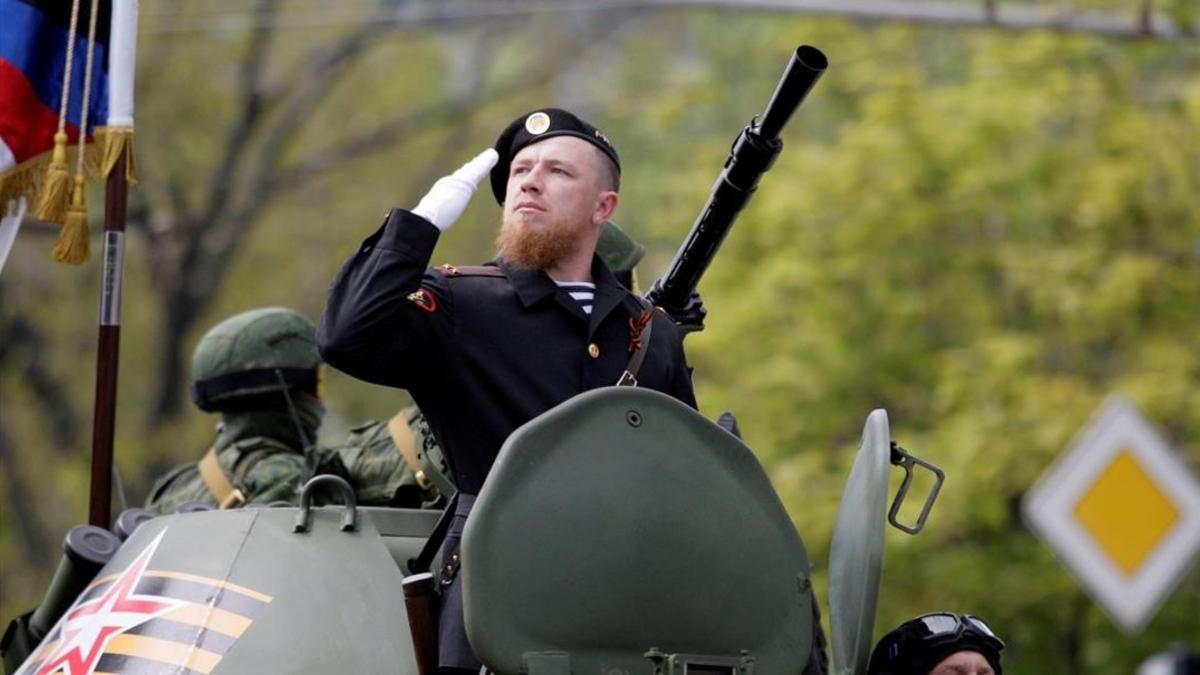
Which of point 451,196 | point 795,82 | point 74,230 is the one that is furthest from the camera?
point 74,230

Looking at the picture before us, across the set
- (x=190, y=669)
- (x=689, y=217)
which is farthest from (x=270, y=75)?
(x=190, y=669)

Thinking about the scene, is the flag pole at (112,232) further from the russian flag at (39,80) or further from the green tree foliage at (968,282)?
the green tree foliage at (968,282)

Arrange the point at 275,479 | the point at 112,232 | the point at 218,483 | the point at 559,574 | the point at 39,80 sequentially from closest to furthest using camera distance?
1. the point at 559,574
2. the point at 112,232
3. the point at 39,80
4. the point at 275,479
5. the point at 218,483

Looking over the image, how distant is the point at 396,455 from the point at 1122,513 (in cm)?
498

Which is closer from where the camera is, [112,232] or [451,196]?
[451,196]

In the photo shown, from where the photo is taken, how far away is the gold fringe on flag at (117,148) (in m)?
7.15

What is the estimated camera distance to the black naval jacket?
5.52m

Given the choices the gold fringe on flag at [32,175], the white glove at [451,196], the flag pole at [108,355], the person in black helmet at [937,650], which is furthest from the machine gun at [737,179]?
the gold fringe on flag at [32,175]

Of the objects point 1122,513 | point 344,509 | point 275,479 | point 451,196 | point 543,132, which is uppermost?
point 543,132

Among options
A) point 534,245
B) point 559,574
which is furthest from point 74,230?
point 559,574

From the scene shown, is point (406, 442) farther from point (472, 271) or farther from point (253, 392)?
point (472, 271)

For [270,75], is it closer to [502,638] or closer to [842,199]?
[842,199]

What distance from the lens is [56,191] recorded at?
707cm

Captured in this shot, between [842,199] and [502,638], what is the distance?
44.4ft
